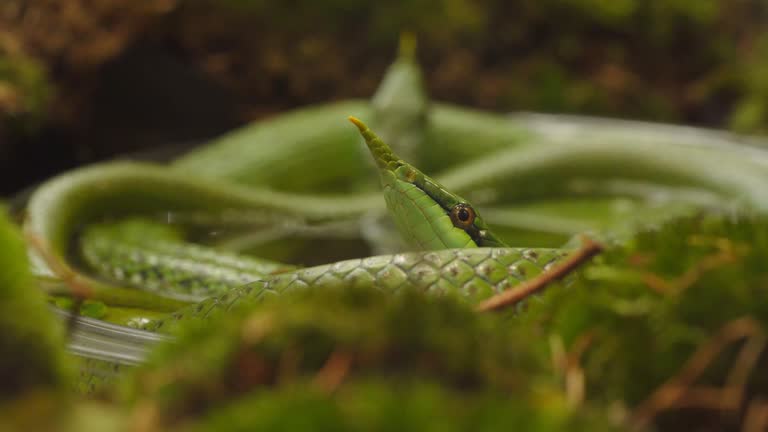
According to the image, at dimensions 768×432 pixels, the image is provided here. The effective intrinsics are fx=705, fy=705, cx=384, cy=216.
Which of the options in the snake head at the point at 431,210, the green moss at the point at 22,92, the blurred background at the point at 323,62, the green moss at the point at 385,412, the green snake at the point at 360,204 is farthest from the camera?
the blurred background at the point at 323,62

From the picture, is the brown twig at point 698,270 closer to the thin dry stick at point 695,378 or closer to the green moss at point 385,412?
the thin dry stick at point 695,378

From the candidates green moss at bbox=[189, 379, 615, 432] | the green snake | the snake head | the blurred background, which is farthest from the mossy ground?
the blurred background

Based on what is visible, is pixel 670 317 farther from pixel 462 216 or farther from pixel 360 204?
pixel 360 204

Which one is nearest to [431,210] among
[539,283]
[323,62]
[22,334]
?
[539,283]

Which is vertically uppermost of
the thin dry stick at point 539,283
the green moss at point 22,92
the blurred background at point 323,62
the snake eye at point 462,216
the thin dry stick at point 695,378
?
the blurred background at point 323,62

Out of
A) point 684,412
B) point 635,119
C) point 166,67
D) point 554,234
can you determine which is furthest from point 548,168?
point 684,412

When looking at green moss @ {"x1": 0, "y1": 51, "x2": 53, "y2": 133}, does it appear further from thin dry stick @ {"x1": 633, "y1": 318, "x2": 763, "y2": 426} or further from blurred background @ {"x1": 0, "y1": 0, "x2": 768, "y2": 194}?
thin dry stick @ {"x1": 633, "y1": 318, "x2": 763, "y2": 426}

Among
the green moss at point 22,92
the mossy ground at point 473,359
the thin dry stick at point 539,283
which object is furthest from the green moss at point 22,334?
the green moss at point 22,92
